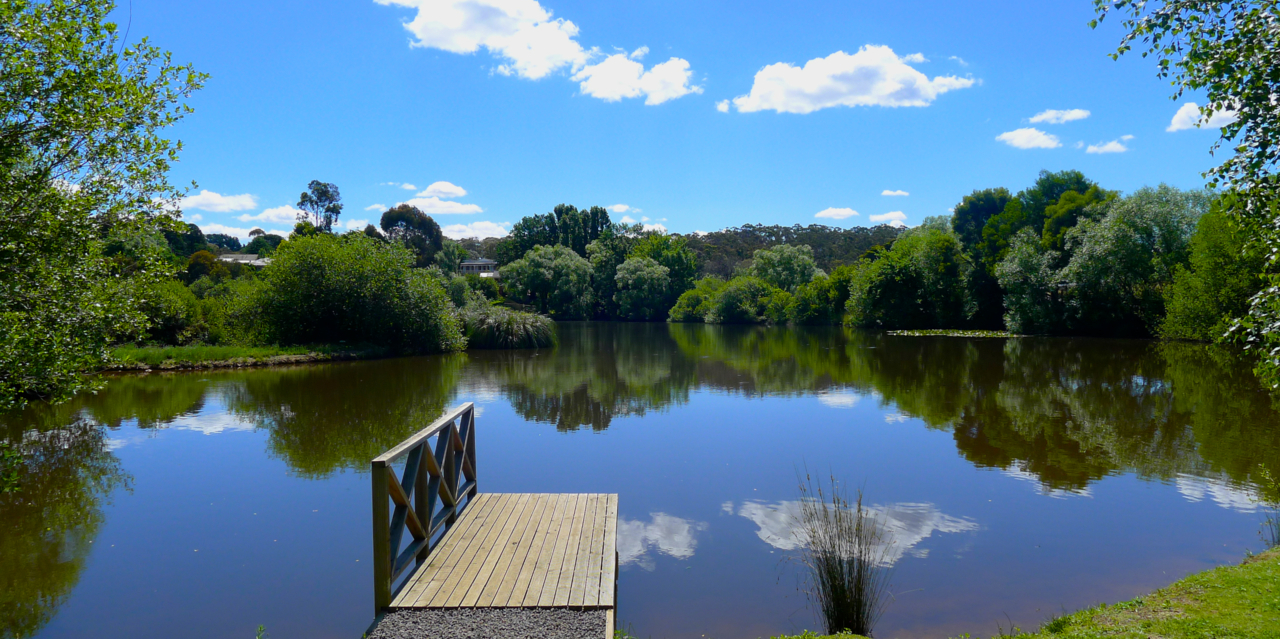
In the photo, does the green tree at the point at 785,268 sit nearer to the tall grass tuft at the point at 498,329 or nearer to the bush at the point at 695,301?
the bush at the point at 695,301

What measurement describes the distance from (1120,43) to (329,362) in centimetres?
2384

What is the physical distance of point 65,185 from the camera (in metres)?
6.43

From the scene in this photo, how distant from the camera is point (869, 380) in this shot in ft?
62.0

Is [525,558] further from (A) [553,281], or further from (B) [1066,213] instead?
(A) [553,281]

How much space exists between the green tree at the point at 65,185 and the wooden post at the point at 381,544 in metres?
3.65

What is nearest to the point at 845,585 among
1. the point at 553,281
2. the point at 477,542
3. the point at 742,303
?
→ the point at 477,542

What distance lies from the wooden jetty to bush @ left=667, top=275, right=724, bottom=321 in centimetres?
5167

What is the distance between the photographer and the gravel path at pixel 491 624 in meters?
3.90

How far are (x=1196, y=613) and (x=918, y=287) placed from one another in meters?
43.7

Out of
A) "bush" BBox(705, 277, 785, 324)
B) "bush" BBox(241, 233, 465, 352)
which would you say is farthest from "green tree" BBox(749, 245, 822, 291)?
"bush" BBox(241, 233, 465, 352)

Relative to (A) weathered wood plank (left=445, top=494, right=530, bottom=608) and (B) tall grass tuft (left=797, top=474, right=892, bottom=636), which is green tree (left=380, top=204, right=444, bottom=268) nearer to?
(A) weathered wood plank (left=445, top=494, right=530, bottom=608)

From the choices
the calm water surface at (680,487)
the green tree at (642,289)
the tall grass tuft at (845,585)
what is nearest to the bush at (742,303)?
the green tree at (642,289)

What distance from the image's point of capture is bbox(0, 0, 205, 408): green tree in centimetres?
570

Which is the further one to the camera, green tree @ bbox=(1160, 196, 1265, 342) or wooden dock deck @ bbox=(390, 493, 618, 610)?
green tree @ bbox=(1160, 196, 1265, 342)
